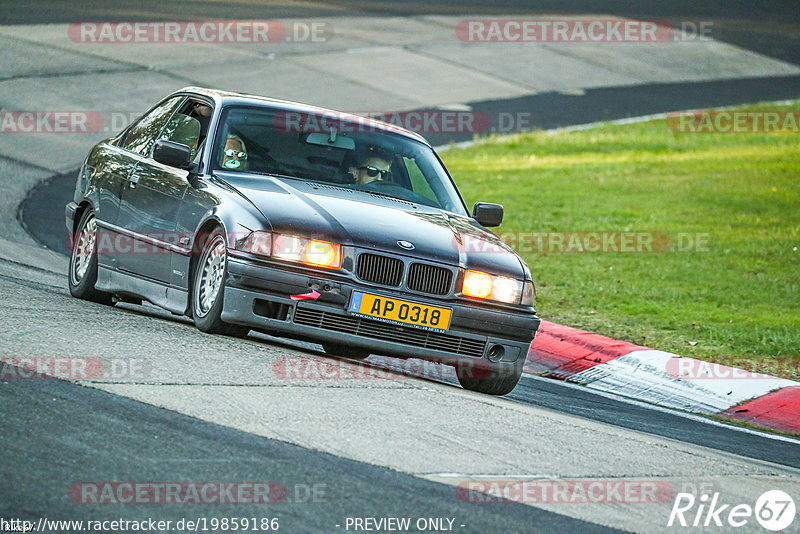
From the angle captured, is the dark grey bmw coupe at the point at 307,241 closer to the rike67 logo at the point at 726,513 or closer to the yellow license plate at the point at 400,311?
the yellow license plate at the point at 400,311

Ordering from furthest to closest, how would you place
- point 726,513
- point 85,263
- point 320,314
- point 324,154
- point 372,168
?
point 85,263 < point 372,168 < point 324,154 < point 320,314 < point 726,513

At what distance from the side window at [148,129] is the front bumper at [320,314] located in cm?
231

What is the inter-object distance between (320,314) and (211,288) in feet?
2.47

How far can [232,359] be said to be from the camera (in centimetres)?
719

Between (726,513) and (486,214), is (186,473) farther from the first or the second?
(486,214)

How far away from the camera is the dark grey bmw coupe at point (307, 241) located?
746cm

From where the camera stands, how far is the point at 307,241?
294 inches

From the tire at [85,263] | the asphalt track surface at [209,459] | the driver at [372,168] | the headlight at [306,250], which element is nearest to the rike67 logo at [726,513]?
the asphalt track surface at [209,459]

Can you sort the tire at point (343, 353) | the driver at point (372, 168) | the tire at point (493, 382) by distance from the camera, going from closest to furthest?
the tire at point (493, 382) → the tire at point (343, 353) → the driver at point (372, 168)

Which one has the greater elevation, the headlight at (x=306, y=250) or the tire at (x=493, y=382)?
the headlight at (x=306, y=250)

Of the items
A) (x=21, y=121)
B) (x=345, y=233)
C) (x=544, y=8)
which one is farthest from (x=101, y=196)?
(x=544, y=8)

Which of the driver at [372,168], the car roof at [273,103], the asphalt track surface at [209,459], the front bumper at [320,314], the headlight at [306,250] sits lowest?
the asphalt track surface at [209,459]

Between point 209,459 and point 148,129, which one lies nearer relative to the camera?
point 209,459

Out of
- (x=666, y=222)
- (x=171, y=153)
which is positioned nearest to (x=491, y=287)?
(x=171, y=153)
